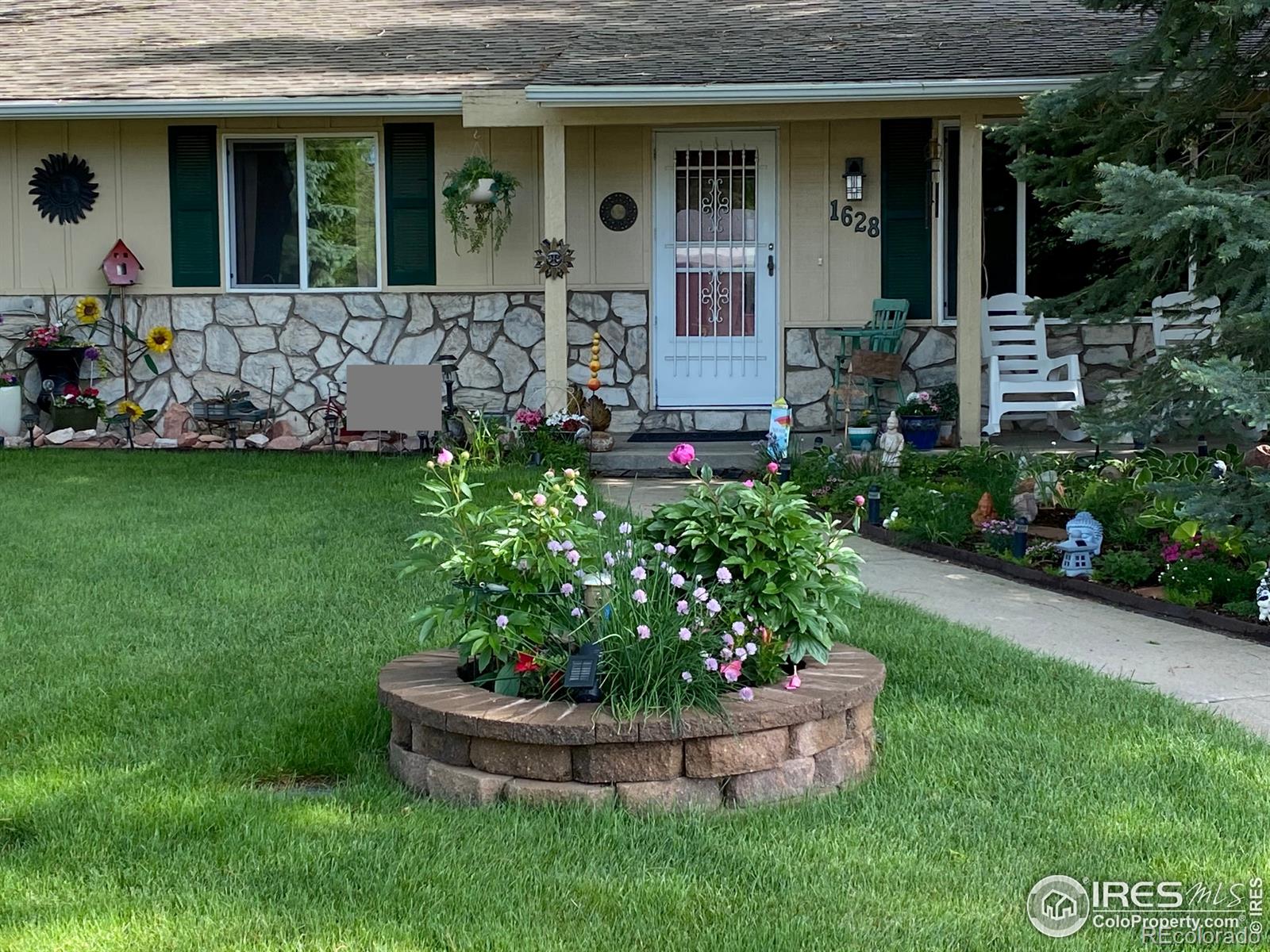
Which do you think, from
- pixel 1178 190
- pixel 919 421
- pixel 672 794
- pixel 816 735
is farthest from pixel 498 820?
pixel 919 421

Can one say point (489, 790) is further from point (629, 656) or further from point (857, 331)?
point (857, 331)

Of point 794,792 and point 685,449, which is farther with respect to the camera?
point 685,449

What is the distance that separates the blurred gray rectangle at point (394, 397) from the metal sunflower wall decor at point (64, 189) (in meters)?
2.60

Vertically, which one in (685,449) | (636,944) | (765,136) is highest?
(765,136)

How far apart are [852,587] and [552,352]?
6.45 m

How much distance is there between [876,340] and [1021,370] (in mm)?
1097

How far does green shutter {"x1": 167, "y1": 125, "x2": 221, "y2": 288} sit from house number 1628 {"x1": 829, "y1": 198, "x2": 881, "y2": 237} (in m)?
4.89

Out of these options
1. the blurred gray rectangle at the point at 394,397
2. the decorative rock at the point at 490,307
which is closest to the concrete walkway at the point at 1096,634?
the blurred gray rectangle at the point at 394,397

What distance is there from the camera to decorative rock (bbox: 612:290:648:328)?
11.9m

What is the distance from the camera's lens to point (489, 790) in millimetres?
3959

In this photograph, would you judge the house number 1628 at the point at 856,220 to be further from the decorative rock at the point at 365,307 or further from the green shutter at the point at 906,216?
the decorative rock at the point at 365,307

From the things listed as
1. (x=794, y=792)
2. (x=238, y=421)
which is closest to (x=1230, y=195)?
(x=794, y=792)

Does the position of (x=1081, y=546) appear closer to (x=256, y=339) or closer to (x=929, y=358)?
(x=929, y=358)

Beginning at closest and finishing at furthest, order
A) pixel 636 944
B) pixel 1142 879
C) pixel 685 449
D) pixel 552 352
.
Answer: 1. pixel 636 944
2. pixel 1142 879
3. pixel 685 449
4. pixel 552 352
